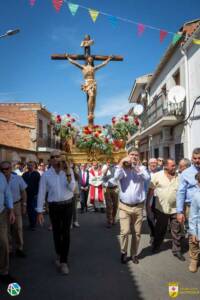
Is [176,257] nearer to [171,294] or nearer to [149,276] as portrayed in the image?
[149,276]

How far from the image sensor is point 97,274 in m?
4.51

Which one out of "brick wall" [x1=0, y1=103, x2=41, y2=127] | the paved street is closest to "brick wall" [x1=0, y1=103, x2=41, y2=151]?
"brick wall" [x1=0, y1=103, x2=41, y2=127]

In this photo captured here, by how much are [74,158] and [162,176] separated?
21.0 ft

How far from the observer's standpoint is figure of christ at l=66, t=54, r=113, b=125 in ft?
40.7

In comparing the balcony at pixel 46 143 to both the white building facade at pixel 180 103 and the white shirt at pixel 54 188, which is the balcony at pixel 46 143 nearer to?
the white building facade at pixel 180 103

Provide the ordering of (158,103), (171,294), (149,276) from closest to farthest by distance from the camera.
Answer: (171,294), (149,276), (158,103)

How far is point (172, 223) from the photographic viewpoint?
18.2 ft

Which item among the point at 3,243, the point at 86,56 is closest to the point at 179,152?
the point at 86,56

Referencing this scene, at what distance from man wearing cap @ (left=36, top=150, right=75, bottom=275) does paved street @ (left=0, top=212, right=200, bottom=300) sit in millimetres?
357

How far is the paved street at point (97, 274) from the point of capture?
12.6ft

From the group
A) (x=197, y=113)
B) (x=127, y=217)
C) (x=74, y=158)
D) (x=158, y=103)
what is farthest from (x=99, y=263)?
(x=158, y=103)

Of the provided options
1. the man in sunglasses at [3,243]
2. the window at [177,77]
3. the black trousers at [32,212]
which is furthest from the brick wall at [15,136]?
the man in sunglasses at [3,243]

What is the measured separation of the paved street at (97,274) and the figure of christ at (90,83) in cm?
697

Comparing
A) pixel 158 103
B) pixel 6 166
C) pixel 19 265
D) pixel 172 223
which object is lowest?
pixel 19 265
